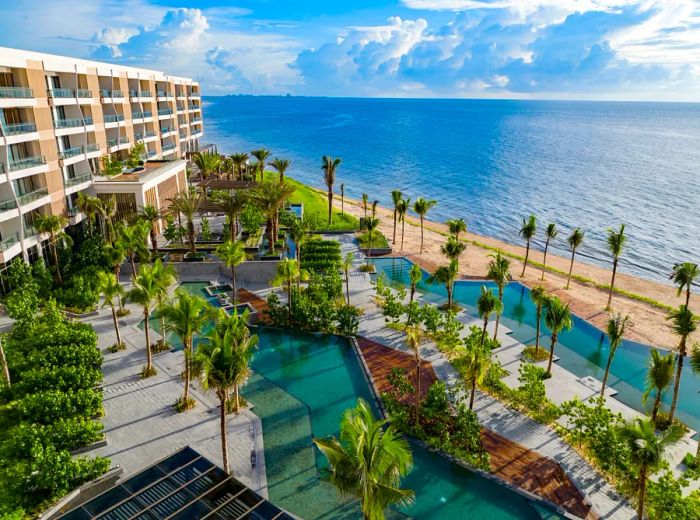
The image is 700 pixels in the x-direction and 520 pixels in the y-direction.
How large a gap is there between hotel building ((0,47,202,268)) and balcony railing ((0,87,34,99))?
0.08 metres

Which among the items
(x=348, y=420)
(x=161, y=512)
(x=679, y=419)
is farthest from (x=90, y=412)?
(x=679, y=419)

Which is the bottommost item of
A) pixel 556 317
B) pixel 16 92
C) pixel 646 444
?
pixel 556 317

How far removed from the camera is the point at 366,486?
1398 centimetres

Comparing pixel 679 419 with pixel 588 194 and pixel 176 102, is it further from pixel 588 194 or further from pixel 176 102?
pixel 588 194

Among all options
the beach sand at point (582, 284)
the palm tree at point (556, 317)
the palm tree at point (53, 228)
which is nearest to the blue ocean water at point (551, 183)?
the beach sand at point (582, 284)

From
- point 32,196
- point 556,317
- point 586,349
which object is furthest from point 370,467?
point 32,196

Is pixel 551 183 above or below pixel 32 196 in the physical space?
below

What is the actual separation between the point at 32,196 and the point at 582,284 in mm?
53034

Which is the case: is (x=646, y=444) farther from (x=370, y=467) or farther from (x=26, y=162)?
(x=26, y=162)

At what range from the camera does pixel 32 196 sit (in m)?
38.6

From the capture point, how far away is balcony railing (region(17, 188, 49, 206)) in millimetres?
37075

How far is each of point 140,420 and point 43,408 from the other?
490 cm

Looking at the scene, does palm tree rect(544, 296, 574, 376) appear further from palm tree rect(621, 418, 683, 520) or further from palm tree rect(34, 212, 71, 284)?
palm tree rect(34, 212, 71, 284)

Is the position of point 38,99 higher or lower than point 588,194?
higher
